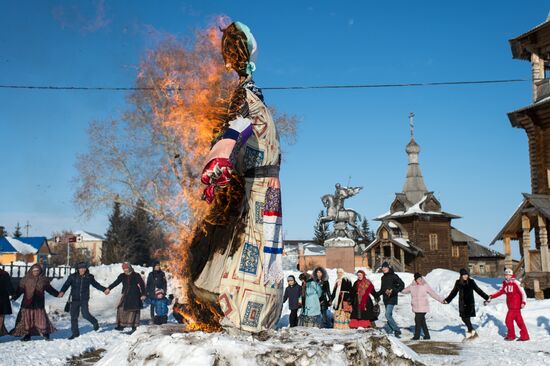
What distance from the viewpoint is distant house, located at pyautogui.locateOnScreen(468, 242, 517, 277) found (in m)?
58.7

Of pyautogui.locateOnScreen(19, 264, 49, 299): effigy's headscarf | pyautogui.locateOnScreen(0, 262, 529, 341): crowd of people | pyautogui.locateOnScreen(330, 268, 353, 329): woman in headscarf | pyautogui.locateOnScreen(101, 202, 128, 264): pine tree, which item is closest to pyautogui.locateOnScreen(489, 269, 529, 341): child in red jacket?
pyautogui.locateOnScreen(0, 262, 529, 341): crowd of people

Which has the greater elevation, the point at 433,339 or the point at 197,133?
the point at 197,133

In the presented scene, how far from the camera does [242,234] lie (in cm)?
413

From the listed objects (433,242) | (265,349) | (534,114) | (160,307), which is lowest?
(160,307)

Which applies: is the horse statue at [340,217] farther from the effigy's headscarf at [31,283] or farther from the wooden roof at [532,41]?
the effigy's headscarf at [31,283]

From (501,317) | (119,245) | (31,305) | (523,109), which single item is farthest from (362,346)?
(119,245)

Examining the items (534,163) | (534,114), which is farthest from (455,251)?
(534,114)

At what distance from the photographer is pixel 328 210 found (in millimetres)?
33281

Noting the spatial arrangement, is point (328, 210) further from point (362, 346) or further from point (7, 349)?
point (362, 346)

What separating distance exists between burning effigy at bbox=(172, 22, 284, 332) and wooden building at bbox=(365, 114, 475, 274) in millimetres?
36998

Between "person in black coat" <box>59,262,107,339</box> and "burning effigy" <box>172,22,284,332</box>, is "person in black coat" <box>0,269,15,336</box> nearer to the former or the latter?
"person in black coat" <box>59,262,107,339</box>

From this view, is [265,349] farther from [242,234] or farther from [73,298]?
[73,298]

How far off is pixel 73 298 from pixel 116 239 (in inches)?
1375

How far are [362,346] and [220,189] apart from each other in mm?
1598
